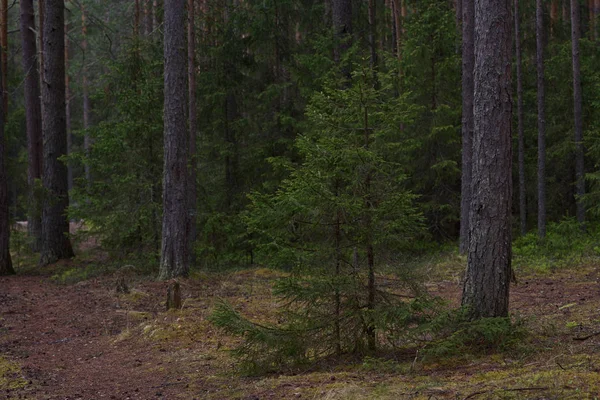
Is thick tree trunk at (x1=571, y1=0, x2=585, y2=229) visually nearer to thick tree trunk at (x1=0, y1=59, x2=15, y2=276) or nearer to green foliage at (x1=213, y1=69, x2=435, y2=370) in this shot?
green foliage at (x1=213, y1=69, x2=435, y2=370)

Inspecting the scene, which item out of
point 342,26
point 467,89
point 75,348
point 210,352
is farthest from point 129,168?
point 467,89

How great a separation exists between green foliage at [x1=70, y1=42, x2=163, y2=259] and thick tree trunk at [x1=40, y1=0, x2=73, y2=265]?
163 cm

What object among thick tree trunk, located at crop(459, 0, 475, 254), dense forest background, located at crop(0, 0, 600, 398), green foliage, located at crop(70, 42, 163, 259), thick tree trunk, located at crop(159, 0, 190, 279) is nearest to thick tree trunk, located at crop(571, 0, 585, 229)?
dense forest background, located at crop(0, 0, 600, 398)

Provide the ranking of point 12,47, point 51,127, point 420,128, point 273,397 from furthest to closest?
point 12,47 → point 420,128 → point 51,127 → point 273,397

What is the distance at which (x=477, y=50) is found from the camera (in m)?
6.95

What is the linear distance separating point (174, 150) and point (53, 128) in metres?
5.65

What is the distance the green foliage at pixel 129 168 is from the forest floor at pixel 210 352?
133 cm

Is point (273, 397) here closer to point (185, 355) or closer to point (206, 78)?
point (185, 355)

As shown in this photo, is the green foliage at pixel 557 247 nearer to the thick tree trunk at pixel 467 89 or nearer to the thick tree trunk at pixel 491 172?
the thick tree trunk at pixel 467 89

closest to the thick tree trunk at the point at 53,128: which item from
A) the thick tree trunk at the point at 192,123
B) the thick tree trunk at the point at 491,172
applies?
the thick tree trunk at the point at 192,123

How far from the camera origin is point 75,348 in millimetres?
9039

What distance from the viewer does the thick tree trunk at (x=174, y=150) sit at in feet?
42.8

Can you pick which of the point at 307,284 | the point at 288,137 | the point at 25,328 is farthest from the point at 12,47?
the point at 307,284

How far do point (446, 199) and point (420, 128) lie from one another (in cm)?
237
